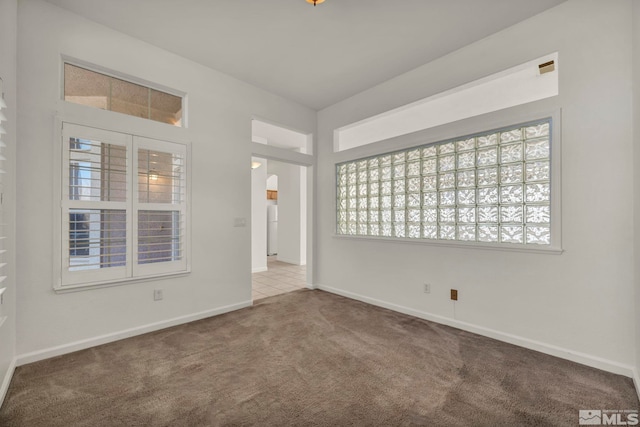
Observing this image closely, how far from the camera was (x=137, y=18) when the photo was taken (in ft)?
8.26

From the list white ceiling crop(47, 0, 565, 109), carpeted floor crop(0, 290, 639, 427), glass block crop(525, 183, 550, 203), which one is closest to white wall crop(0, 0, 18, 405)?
carpeted floor crop(0, 290, 639, 427)

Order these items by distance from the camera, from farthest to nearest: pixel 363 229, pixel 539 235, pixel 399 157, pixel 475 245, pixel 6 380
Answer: pixel 363 229, pixel 399 157, pixel 475 245, pixel 539 235, pixel 6 380

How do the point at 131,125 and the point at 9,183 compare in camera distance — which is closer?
the point at 9,183

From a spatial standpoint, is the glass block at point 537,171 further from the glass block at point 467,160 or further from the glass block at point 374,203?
the glass block at point 374,203

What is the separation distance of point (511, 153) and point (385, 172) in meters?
1.43

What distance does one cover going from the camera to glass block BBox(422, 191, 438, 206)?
10.4 ft

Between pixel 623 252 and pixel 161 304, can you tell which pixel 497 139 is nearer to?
pixel 623 252

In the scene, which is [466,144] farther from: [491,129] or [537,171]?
[537,171]

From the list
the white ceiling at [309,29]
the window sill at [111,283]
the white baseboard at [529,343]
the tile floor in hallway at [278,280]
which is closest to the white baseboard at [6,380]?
the window sill at [111,283]

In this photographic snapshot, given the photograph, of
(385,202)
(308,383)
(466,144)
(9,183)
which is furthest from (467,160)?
(9,183)

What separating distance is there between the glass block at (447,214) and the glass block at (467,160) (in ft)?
1.54

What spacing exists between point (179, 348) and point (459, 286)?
2.77m

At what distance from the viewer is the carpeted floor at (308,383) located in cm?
163

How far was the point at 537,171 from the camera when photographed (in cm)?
247
